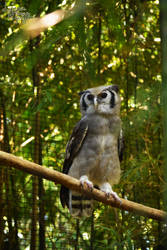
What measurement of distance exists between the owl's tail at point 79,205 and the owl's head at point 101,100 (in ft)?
1.71

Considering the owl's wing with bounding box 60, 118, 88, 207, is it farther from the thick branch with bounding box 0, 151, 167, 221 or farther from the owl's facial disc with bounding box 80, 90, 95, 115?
the thick branch with bounding box 0, 151, 167, 221

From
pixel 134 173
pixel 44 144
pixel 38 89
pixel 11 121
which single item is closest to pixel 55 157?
pixel 44 144

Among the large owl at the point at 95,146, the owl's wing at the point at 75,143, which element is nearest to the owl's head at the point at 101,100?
the large owl at the point at 95,146

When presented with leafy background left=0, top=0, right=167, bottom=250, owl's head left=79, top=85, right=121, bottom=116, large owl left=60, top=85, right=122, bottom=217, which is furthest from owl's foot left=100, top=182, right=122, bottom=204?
owl's head left=79, top=85, right=121, bottom=116

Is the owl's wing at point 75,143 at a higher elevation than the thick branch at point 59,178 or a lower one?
higher

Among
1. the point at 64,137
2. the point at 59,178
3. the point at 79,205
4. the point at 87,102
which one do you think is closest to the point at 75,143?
the point at 87,102

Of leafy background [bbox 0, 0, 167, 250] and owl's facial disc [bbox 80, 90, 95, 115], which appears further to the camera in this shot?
leafy background [bbox 0, 0, 167, 250]

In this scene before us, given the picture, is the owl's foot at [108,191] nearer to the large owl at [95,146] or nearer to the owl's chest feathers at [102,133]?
the large owl at [95,146]

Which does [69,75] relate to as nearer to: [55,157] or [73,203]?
[55,157]

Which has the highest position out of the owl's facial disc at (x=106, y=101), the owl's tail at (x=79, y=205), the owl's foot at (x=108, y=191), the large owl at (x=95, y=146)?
the owl's facial disc at (x=106, y=101)

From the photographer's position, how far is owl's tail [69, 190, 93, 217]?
185 cm

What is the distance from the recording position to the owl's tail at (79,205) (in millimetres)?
1848

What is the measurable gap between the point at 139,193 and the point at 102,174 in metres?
0.53

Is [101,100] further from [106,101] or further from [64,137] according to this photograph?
[64,137]
